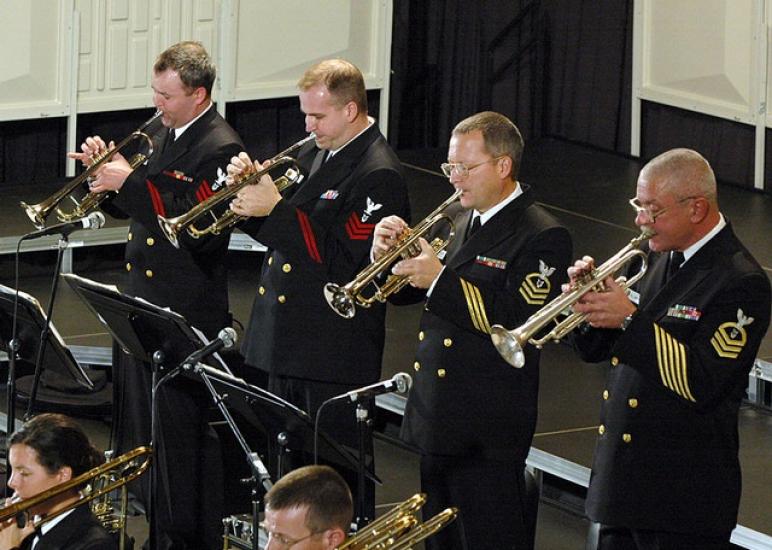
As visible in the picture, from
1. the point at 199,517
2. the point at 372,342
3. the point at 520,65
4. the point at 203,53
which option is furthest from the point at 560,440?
the point at 520,65

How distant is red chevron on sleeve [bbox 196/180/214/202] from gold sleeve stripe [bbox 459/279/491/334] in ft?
5.18

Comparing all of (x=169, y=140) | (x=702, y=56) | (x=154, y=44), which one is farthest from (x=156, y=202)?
(x=702, y=56)

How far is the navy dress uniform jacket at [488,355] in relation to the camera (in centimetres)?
539

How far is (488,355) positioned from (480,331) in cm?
17

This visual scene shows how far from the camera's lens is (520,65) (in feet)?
37.8

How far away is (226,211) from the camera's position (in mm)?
6324

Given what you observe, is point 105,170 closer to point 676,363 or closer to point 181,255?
point 181,255

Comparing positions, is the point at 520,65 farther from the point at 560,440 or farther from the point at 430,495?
the point at 430,495

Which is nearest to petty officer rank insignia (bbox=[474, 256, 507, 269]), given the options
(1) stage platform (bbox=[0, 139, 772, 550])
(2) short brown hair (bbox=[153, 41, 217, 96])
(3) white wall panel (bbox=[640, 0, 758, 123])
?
(1) stage platform (bbox=[0, 139, 772, 550])

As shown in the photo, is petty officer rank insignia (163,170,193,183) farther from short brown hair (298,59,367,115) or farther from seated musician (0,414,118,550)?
seated musician (0,414,118,550)

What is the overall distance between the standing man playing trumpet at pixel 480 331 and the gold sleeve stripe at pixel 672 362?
0.61m

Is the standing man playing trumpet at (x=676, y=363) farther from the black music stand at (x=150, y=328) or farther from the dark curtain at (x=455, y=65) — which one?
the dark curtain at (x=455, y=65)

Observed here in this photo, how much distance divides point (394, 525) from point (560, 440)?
7.63 ft

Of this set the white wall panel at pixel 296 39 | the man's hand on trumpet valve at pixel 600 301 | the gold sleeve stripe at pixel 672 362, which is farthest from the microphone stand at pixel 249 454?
the white wall panel at pixel 296 39
